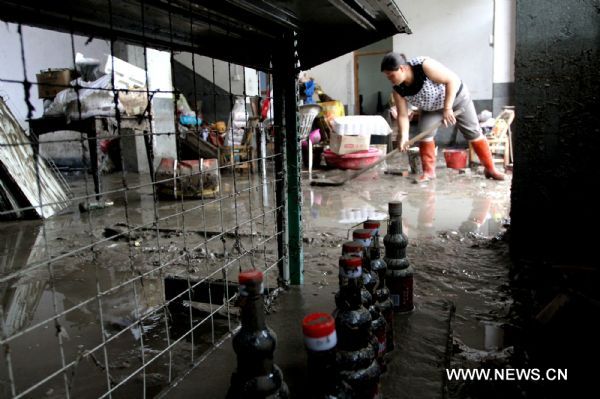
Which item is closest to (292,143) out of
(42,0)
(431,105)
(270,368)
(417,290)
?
(417,290)

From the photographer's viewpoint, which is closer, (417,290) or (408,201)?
(417,290)

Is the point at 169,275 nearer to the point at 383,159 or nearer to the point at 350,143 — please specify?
the point at 383,159

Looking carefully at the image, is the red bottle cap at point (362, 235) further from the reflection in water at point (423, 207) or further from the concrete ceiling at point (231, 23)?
the reflection in water at point (423, 207)

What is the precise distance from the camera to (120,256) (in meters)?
3.44

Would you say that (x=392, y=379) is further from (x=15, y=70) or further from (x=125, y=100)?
(x=15, y=70)

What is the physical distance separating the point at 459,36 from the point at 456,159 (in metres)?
4.24

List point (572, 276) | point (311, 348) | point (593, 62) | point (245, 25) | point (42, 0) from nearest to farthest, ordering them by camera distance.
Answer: point (311, 348)
point (42, 0)
point (245, 25)
point (572, 276)
point (593, 62)

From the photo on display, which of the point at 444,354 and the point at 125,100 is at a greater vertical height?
the point at 125,100

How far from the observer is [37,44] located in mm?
8734

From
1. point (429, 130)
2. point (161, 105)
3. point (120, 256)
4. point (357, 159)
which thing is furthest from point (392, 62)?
point (161, 105)

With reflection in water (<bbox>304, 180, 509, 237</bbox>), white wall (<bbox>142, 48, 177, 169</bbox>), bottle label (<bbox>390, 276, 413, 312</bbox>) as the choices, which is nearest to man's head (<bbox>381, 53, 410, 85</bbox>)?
reflection in water (<bbox>304, 180, 509, 237</bbox>)

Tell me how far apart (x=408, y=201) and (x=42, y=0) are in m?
4.35

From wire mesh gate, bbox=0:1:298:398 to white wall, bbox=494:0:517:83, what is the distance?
597 cm

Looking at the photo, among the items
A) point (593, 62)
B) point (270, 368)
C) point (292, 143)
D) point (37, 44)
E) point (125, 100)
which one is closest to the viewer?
point (270, 368)
